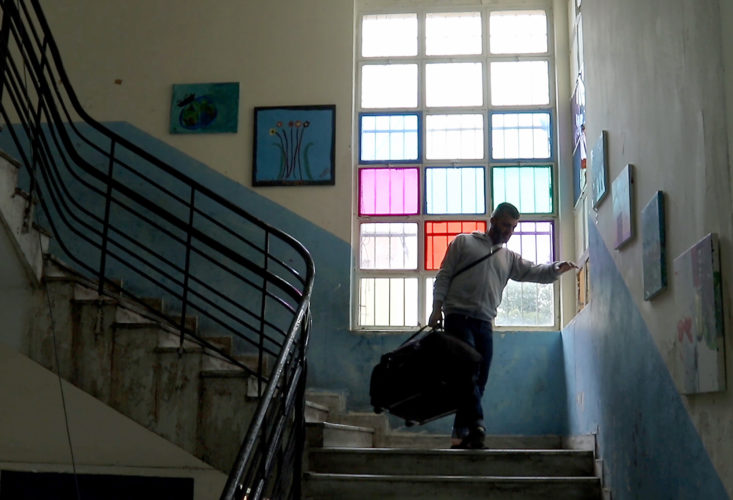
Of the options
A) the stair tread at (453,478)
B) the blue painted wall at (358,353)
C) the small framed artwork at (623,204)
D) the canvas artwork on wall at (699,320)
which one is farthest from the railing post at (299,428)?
the blue painted wall at (358,353)

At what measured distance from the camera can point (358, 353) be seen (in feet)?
22.6

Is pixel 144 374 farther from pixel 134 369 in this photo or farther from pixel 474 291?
pixel 474 291

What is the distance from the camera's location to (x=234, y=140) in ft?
24.1

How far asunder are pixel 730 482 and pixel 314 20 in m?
5.60

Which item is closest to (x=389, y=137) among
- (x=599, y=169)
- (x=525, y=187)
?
(x=525, y=187)

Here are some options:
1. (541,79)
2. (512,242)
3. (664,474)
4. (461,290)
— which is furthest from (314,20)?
(664,474)

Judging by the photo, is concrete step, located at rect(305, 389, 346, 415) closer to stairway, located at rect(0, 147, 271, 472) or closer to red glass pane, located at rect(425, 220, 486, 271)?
red glass pane, located at rect(425, 220, 486, 271)

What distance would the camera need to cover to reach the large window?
7.11 meters

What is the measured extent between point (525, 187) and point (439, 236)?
77cm

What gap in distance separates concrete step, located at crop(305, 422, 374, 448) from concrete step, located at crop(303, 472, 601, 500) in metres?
0.51

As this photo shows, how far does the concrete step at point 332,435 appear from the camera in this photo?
5.25 m

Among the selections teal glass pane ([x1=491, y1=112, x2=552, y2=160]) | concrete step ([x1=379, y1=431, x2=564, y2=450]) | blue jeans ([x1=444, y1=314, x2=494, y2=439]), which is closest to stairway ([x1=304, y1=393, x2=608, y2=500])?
blue jeans ([x1=444, y1=314, x2=494, y2=439])

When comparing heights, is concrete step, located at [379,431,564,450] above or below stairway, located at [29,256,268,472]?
below

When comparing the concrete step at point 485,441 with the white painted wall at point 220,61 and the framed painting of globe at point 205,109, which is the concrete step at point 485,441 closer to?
the white painted wall at point 220,61
